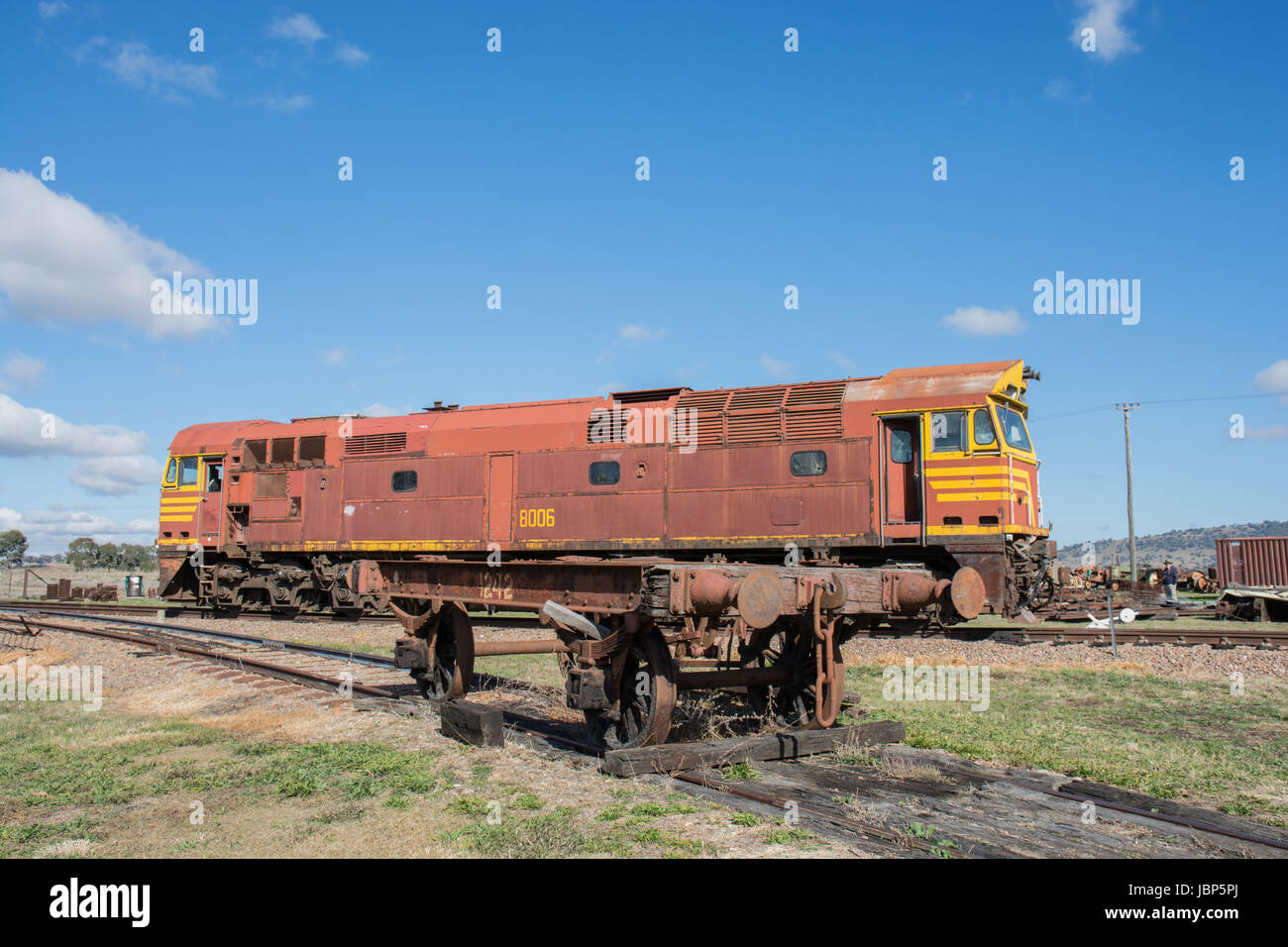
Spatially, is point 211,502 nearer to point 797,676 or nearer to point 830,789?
point 797,676

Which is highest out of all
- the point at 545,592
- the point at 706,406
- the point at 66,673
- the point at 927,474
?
the point at 706,406

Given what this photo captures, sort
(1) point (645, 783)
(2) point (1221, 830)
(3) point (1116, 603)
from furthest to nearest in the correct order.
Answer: (3) point (1116, 603), (1) point (645, 783), (2) point (1221, 830)

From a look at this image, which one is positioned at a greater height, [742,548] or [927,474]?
[927,474]

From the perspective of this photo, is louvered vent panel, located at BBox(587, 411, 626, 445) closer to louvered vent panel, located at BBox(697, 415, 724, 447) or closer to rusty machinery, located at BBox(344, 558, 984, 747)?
louvered vent panel, located at BBox(697, 415, 724, 447)

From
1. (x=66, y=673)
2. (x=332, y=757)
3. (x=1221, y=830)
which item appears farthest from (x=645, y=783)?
(x=66, y=673)

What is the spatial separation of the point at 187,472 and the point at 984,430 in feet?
68.7

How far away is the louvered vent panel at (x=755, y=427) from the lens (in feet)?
53.2

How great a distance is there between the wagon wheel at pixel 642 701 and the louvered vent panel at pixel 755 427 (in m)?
8.88

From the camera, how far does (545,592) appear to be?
8.77 metres

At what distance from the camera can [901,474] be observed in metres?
15.3
